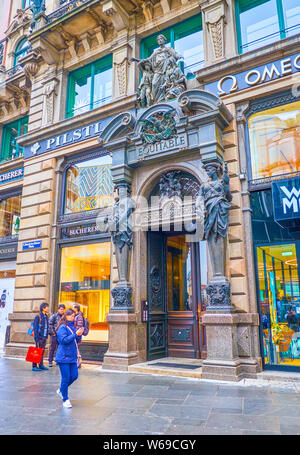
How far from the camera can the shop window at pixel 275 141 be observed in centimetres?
938

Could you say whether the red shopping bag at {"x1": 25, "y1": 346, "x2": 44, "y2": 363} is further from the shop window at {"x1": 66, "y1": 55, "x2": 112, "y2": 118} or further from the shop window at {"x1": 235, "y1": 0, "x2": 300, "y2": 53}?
the shop window at {"x1": 235, "y1": 0, "x2": 300, "y2": 53}

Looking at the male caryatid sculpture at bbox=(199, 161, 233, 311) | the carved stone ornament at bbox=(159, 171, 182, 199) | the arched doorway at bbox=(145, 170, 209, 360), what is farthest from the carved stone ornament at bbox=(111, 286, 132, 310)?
the carved stone ornament at bbox=(159, 171, 182, 199)

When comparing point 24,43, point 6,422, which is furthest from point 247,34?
point 24,43

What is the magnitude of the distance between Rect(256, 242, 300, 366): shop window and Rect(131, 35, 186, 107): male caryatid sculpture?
563cm

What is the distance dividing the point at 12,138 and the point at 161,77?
960 centimetres

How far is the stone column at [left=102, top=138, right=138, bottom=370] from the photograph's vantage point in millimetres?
9859

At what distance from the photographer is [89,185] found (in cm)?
1295

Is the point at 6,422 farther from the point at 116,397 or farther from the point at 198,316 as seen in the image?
the point at 198,316

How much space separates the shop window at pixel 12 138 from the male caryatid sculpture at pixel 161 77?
7663mm

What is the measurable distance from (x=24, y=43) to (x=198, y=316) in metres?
16.6

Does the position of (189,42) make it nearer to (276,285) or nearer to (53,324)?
(276,285)

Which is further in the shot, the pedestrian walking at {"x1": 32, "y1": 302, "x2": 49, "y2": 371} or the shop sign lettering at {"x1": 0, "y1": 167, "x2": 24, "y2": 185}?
the shop sign lettering at {"x1": 0, "y1": 167, "x2": 24, "y2": 185}

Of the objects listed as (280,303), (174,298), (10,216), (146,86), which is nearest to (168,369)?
(174,298)

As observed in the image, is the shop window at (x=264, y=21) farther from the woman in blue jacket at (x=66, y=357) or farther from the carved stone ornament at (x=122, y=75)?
the woman in blue jacket at (x=66, y=357)
